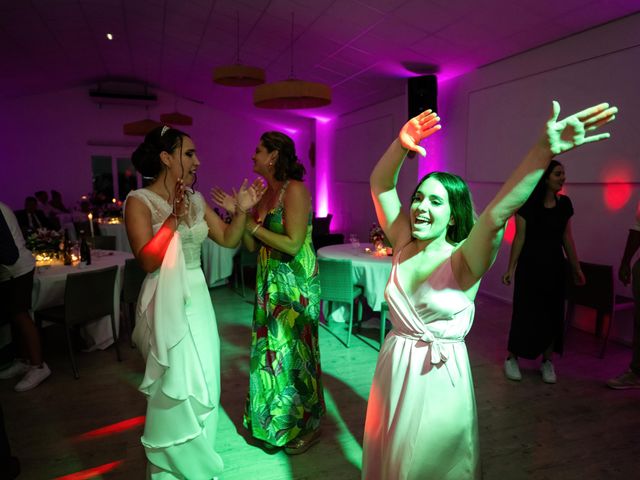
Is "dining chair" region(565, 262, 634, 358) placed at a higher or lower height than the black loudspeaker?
lower

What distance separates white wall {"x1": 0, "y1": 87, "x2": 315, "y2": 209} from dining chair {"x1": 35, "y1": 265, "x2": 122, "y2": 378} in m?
8.29

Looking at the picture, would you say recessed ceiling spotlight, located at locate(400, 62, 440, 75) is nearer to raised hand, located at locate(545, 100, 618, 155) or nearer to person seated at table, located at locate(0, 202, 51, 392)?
person seated at table, located at locate(0, 202, 51, 392)

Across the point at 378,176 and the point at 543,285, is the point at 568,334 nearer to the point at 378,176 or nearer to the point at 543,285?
the point at 543,285

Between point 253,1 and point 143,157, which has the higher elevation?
point 253,1

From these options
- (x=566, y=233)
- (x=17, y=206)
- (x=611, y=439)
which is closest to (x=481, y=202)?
(x=566, y=233)

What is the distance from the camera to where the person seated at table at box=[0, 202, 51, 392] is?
3127 millimetres

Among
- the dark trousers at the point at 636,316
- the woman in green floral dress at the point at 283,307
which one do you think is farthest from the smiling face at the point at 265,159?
the dark trousers at the point at 636,316

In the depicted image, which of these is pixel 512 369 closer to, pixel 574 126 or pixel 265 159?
pixel 265 159

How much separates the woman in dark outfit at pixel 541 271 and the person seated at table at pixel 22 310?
3541 mm

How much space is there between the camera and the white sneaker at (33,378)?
3201mm

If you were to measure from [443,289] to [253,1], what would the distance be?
16.6ft

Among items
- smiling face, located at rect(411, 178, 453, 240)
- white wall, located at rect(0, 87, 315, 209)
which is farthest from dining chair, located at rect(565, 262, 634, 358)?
white wall, located at rect(0, 87, 315, 209)

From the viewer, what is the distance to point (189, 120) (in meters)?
7.61

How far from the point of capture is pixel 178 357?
6.02ft
